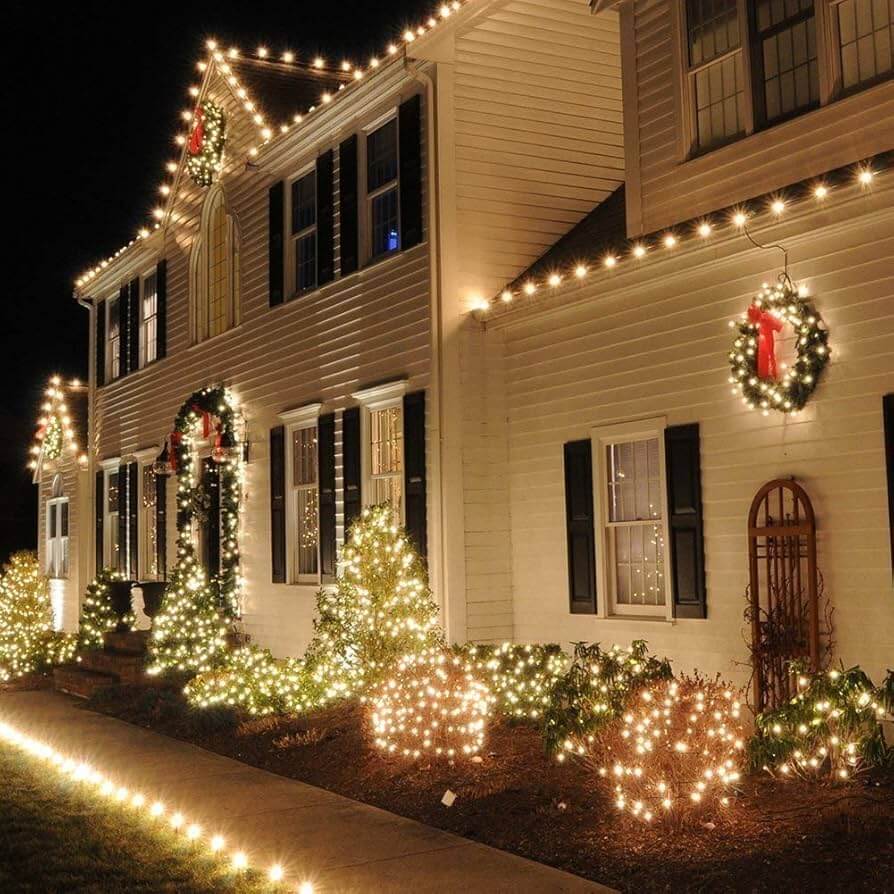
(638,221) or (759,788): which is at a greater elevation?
(638,221)

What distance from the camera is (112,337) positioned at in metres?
24.0

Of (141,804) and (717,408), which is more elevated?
(717,408)

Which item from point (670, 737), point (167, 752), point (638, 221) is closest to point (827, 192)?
point (638, 221)

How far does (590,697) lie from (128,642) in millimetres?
10408

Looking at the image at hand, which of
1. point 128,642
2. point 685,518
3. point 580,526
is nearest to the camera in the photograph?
point 685,518

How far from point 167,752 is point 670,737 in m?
6.08

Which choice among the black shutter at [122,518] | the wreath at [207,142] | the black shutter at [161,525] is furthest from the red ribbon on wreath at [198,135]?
the black shutter at [122,518]

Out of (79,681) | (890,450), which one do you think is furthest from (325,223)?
(890,450)

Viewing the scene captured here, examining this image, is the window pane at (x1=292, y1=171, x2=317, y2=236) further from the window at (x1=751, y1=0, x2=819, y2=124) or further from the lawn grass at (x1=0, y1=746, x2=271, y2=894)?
the lawn grass at (x1=0, y1=746, x2=271, y2=894)

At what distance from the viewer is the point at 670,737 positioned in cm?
771

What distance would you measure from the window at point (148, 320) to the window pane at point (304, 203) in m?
5.48

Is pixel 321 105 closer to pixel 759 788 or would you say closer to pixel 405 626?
pixel 405 626

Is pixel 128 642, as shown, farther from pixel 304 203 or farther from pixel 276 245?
pixel 304 203

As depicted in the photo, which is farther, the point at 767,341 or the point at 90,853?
the point at 767,341
